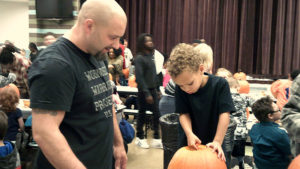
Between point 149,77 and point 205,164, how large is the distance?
294 centimetres

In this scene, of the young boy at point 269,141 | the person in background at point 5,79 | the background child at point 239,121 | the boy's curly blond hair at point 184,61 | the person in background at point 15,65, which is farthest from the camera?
the person in background at point 15,65

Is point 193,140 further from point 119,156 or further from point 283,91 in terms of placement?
point 283,91

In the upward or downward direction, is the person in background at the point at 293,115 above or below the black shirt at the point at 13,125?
above

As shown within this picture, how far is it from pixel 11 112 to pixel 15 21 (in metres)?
11.2

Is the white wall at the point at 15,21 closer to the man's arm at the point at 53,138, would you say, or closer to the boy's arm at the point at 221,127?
the boy's arm at the point at 221,127

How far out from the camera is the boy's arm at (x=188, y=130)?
6.93 feet

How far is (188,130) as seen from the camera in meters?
2.13

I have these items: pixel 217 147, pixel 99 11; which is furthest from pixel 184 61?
pixel 99 11

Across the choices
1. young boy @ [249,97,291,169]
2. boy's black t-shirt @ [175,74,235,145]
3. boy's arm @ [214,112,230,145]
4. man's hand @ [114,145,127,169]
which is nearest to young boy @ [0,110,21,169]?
man's hand @ [114,145,127,169]

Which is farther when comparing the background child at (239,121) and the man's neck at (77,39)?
the background child at (239,121)

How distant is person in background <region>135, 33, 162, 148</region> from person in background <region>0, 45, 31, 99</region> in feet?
6.38

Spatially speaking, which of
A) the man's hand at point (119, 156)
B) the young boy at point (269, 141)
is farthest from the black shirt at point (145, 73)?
the man's hand at point (119, 156)

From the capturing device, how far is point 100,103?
1511 mm

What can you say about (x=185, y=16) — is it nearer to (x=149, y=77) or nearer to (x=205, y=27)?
(x=205, y=27)
